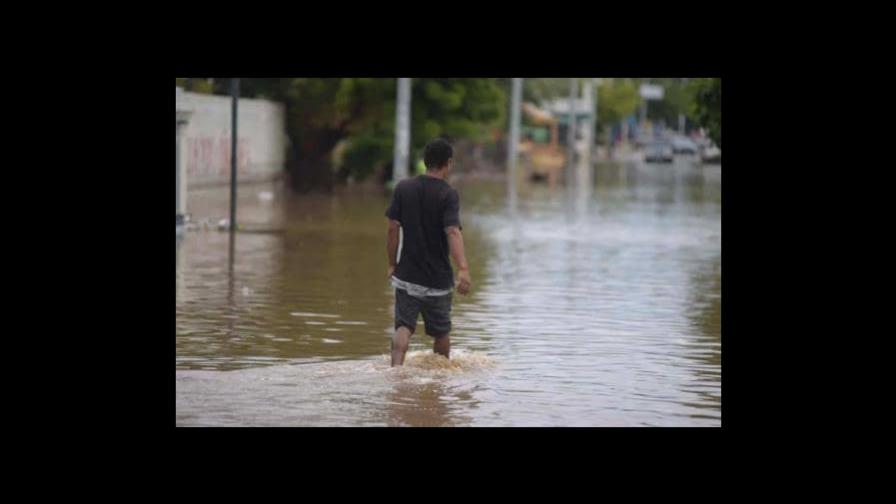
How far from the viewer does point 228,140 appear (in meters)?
36.5

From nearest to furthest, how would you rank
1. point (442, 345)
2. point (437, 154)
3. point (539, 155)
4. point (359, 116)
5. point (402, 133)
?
Answer: point (437, 154), point (442, 345), point (402, 133), point (359, 116), point (539, 155)

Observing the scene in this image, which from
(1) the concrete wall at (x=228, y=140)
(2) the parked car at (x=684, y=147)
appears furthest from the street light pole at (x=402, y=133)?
(2) the parked car at (x=684, y=147)

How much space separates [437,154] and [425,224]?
0.44 metres

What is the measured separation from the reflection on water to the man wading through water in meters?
0.42

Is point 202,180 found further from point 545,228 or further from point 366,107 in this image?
point 545,228

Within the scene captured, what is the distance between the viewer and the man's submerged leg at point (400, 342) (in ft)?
34.8

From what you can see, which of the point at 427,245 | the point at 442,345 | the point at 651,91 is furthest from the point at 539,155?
the point at 651,91

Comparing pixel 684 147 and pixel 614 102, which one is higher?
pixel 614 102

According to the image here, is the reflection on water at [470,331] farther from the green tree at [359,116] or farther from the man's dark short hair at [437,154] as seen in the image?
the green tree at [359,116]

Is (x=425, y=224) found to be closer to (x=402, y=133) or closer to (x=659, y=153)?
(x=402, y=133)

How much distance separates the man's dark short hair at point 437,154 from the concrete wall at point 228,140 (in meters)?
20.0
